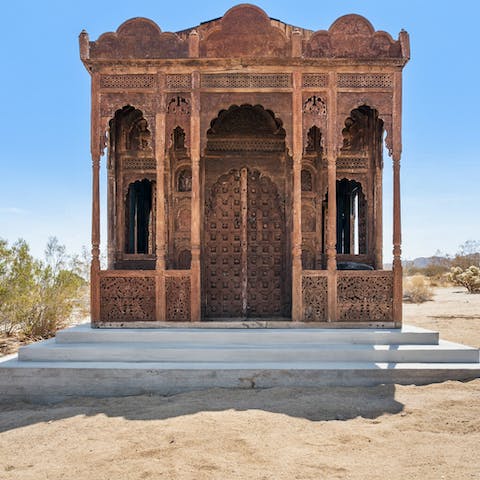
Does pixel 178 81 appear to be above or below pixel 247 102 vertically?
above

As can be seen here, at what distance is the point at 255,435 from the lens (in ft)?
15.8

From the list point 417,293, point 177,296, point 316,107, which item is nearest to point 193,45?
point 316,107

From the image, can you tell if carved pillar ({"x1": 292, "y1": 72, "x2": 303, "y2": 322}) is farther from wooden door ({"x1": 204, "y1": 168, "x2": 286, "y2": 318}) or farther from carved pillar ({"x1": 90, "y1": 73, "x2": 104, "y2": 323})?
carved pillar ({"x1": 90, "y1": 73, "x2": 104, "y2": 323})

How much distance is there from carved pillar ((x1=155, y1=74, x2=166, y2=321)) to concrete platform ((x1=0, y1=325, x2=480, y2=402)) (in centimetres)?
48

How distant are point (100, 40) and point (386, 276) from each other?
5.57m

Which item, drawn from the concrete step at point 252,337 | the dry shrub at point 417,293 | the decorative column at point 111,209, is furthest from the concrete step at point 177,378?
the dry shrub at point 417,293

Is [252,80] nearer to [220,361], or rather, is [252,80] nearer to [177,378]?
[220,361]

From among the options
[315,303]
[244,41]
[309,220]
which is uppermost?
[244,41]

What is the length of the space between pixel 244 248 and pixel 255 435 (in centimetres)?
496

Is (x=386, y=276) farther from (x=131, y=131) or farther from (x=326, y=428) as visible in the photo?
(x=131, y=131)

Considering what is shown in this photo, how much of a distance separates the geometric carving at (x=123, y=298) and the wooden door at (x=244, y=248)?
1.62 meters

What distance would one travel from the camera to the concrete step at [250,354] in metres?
7.04

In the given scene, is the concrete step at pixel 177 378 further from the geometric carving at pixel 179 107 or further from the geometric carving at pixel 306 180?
the geometric carving at pixel 306 180

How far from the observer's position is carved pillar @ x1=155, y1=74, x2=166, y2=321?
318 inches
